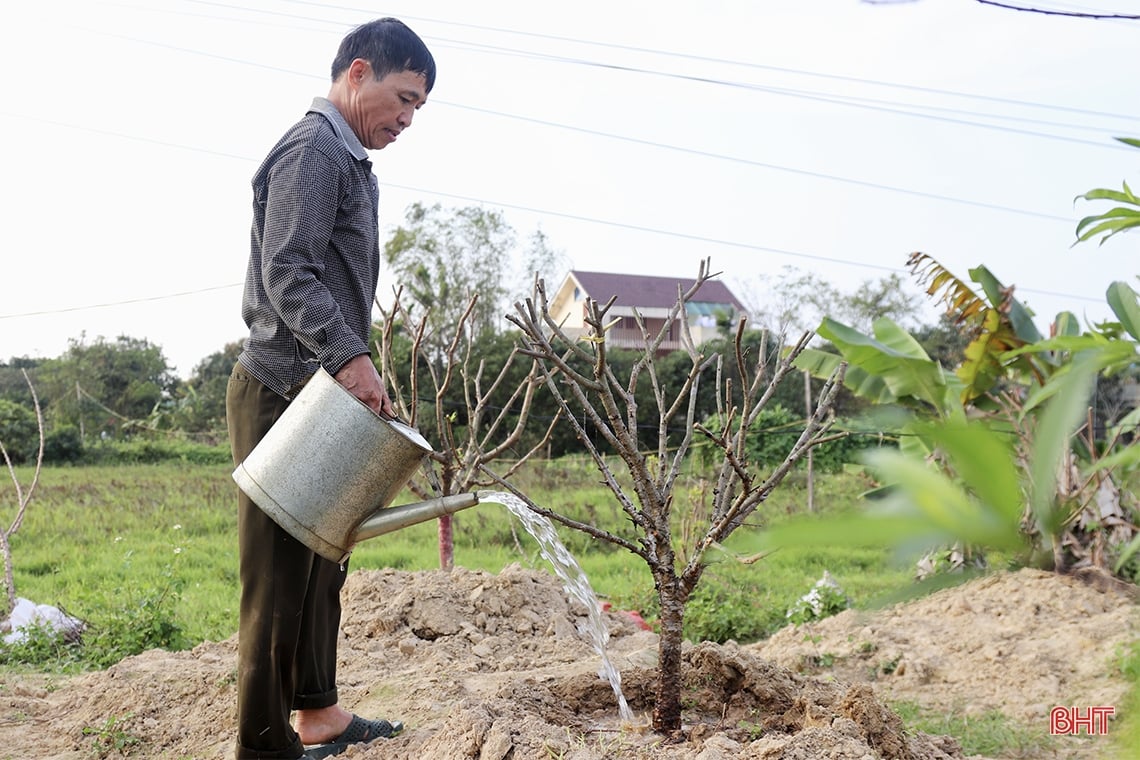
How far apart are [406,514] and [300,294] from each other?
56 cm

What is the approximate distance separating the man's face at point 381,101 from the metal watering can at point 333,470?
0.69 meters

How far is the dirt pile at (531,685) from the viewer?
8.26 feet

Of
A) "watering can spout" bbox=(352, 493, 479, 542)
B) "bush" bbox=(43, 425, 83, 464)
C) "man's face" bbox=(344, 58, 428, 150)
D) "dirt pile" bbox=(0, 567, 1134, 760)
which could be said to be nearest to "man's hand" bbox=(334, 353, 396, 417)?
"watering can spout" bbox=(352, 493, 479, 542)

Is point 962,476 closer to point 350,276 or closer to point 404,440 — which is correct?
point 404,440

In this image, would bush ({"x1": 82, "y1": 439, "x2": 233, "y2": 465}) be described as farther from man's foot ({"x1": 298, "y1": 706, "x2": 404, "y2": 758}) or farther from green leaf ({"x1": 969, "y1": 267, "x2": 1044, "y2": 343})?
man's foot ({"x1": 298, "y1": 706, "x2": 404, "y2": 758})

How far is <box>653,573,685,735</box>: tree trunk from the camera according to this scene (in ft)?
8.36

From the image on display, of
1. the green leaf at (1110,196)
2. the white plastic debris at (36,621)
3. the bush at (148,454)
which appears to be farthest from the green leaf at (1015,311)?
the bush at (148,454)

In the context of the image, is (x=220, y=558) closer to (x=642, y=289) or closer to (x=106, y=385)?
(x=106, y=385)

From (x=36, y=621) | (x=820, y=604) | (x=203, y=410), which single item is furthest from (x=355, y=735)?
(x=203, y=410)

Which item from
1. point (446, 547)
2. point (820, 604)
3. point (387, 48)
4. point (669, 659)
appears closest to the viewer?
point (387, 48)

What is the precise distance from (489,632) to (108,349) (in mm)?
20123

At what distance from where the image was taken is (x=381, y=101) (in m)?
2.54

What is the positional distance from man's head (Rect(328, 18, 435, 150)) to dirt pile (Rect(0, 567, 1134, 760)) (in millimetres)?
1503

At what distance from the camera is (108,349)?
72.0ft
